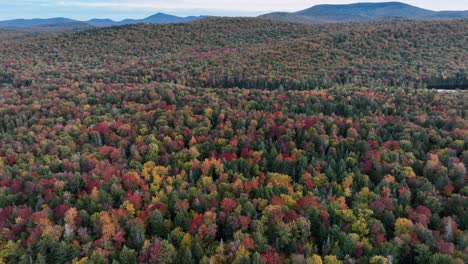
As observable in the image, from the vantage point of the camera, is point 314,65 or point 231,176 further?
point 314,65

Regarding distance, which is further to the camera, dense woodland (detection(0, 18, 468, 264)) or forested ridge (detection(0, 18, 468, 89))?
forested ridge (detection(0, 18, 468, 89))

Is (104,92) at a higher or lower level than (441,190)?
higher

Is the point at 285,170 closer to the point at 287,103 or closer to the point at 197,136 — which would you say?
the point at 197,136

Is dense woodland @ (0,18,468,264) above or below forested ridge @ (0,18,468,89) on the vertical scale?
below

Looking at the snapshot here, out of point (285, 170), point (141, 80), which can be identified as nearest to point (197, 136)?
point (285, 170)

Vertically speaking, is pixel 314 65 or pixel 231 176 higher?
pixel 314 65

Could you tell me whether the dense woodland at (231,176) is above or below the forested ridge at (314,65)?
below

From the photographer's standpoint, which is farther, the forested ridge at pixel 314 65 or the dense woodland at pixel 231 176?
the forested ridge at pixel 314 65

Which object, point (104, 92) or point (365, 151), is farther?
point (104, 92)
